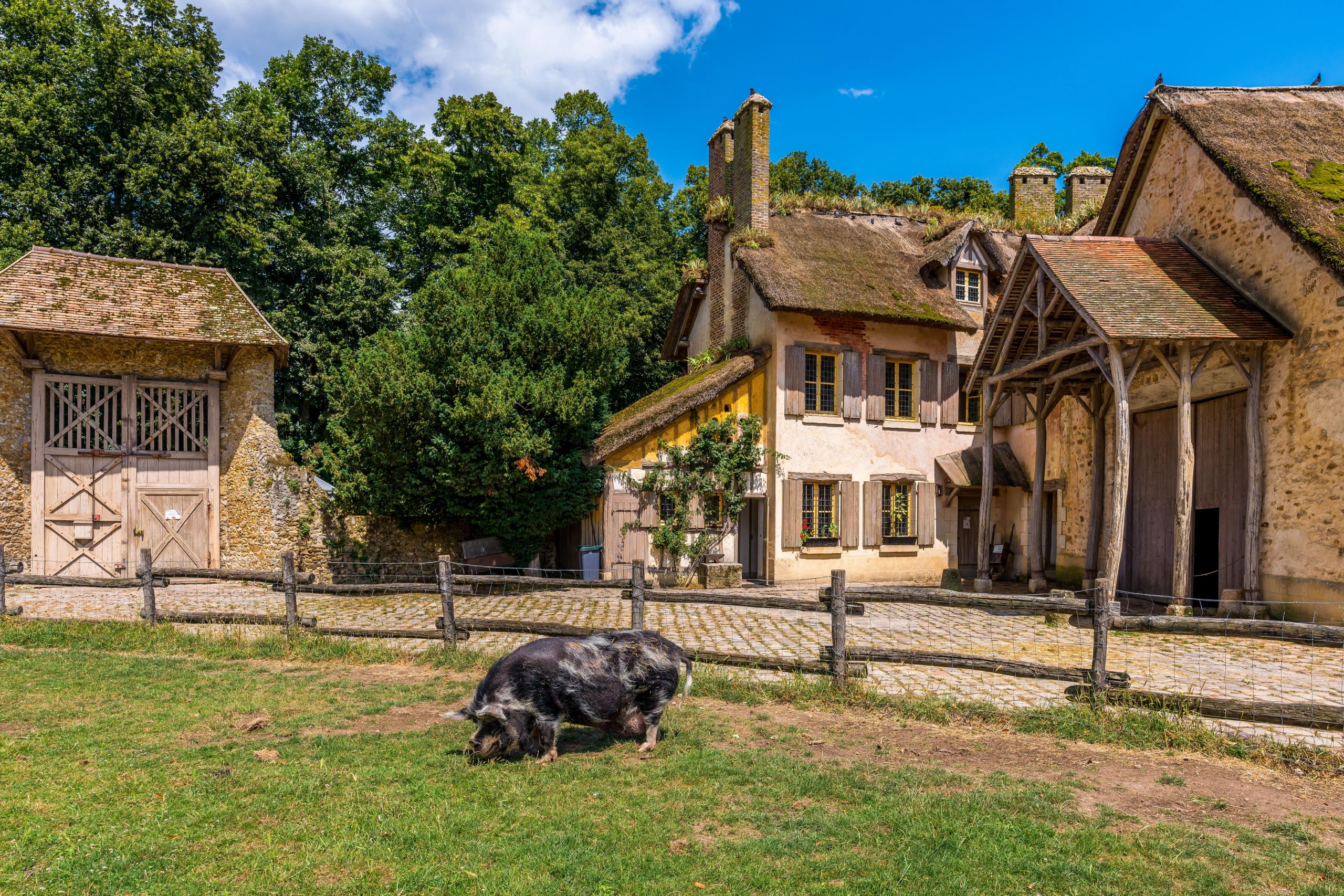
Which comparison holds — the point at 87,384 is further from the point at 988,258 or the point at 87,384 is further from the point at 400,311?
the point at 988,258

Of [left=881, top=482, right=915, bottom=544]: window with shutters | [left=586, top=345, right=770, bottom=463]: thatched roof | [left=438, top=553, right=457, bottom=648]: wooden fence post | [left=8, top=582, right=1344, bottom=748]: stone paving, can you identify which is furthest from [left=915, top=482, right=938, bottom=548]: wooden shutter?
[left=438, top=553, right=457, bottom=648]: wooden fence post

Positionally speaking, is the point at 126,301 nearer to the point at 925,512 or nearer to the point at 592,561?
the point at 592,561

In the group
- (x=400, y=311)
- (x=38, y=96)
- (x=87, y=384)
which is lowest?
(x=87, y=384)

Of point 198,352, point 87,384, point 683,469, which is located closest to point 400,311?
point 198,352

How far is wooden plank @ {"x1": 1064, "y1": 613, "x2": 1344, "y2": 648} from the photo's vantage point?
6.59 m

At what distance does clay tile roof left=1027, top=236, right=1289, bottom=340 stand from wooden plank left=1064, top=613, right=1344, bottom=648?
572 centimetres

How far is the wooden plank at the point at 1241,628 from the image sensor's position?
21.6 feet

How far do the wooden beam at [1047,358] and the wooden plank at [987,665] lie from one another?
6531 mm

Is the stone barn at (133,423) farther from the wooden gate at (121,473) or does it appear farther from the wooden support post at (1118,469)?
the wooden support post at (1118,469)

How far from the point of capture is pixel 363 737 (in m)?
6.50

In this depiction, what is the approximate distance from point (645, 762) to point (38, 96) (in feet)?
78.3

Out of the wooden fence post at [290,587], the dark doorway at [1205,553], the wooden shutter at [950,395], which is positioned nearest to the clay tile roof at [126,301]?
the wooden fence post at [290,587]

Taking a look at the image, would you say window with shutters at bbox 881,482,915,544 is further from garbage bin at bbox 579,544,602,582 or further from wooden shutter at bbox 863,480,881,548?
garbage bin at bbox 579,544,602,582

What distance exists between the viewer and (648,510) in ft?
55.9
